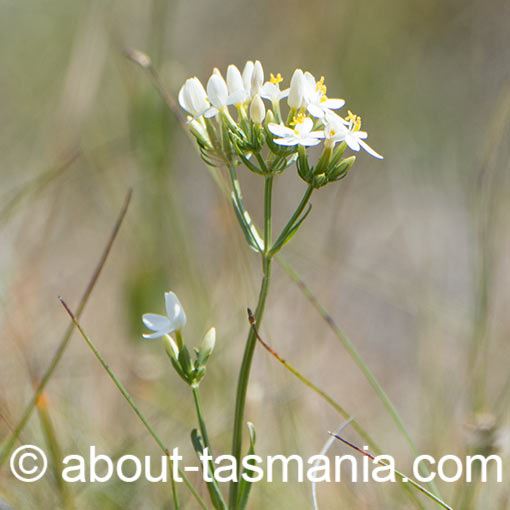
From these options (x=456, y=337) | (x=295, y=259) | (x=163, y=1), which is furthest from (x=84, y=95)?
(x=456, y=337)

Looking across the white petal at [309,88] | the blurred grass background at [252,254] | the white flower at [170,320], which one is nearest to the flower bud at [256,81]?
the white petal at [309,88]

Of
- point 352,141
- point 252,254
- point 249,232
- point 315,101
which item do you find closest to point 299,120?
point 315,101

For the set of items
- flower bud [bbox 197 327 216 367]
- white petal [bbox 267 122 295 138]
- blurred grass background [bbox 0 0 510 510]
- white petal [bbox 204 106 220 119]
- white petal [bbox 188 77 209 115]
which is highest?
blurred grass background [bbox 0 0 510 510]

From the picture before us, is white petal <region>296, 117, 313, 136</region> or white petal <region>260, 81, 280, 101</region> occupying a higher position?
white petal <region>260, 81, 280, 101</region>

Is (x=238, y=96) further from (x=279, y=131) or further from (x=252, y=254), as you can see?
(x=252, y=254)

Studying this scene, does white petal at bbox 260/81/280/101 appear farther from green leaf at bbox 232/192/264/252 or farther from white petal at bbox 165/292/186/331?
white petal at bbox 165/292/186/331

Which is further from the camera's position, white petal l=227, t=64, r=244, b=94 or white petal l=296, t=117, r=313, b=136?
white petal l=227, t=64, r=244, b=94

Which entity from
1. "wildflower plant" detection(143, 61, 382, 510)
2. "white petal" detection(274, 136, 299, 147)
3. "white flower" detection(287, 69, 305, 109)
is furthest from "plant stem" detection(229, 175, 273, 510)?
"white flower" detection(287, 69, 305, 109)
